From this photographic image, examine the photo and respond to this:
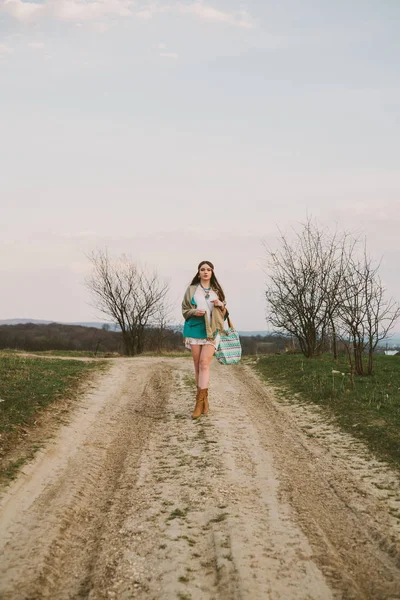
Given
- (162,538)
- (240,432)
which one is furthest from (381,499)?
(240,432)

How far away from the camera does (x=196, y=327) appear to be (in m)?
7.73

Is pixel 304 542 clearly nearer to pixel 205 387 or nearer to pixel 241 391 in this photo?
pixel 205 387

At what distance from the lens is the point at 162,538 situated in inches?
142

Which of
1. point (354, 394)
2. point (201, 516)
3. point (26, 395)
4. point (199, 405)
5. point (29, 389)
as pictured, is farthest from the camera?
point (354, 394)

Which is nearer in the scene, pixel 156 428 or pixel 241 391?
pixel 156 428

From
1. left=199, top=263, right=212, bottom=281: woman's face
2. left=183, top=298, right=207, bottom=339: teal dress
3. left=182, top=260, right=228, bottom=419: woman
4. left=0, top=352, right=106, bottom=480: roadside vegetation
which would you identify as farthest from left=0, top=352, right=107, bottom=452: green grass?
left=199, top=263, right=212, bottom=281: woman's face

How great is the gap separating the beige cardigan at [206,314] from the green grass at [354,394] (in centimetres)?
238

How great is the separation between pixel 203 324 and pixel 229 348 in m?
0.67

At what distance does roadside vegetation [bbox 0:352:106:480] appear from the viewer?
19.7ft

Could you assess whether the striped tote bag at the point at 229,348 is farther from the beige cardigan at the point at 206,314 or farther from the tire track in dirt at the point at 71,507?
the tire track in dirt at the point at 71,507

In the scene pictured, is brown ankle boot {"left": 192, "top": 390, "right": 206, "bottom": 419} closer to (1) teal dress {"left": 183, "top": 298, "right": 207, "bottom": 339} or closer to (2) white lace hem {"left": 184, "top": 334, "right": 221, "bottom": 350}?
(2) white lace hem {"left": 184, "top": 334, "right": 221, "bottom": 350}

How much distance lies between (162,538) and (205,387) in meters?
4.03

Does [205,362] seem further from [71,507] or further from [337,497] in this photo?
[71,507]

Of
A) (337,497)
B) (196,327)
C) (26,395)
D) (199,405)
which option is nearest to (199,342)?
(196,327)
